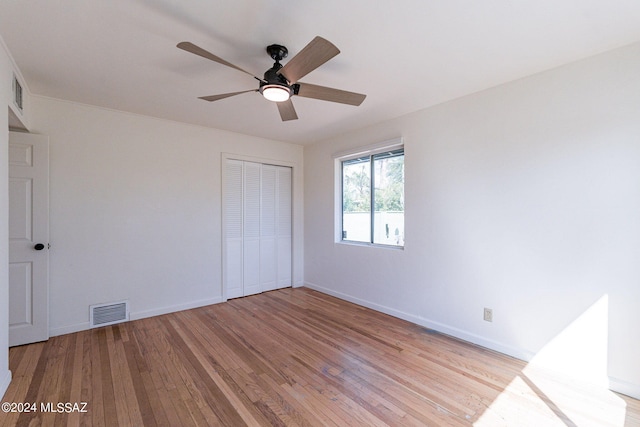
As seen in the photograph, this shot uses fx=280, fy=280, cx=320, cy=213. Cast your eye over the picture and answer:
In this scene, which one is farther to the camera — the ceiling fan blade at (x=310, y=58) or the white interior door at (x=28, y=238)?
the white interior door at (x=28, y=238)

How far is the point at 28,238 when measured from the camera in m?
2.75

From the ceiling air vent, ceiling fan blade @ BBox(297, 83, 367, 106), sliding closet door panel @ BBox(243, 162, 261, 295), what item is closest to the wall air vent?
sliding closet door panel @ BBox(243, 162, 261, 295)

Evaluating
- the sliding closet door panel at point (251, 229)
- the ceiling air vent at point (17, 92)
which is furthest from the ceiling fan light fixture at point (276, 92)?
the sliding closet door panel at point (251, 229)

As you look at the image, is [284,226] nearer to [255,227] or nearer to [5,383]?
[255,227]

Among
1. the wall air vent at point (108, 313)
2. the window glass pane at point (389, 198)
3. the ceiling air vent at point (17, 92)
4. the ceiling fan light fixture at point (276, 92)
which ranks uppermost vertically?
the ceiling air vent at point (17, 92)

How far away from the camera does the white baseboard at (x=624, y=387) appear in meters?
1.95

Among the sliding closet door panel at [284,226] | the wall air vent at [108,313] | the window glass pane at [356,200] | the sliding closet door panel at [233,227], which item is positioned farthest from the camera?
the sliding closet door panel at [284,226]

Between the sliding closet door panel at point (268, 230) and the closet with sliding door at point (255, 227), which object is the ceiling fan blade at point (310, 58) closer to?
the closet with sliding door at point (255, 227)

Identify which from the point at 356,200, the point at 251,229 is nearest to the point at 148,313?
the point at 251,229

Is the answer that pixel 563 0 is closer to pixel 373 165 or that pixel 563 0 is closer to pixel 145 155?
pixel 373 165

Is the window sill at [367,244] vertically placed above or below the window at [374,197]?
below

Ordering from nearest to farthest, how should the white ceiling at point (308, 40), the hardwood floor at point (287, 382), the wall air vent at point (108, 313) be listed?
the white ceiling at point (308, 40)
the hardwood floor at point (287, 382)
the wall air vent at point (108, 313)

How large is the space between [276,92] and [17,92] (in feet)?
7.69

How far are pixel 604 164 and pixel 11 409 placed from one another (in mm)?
4437
